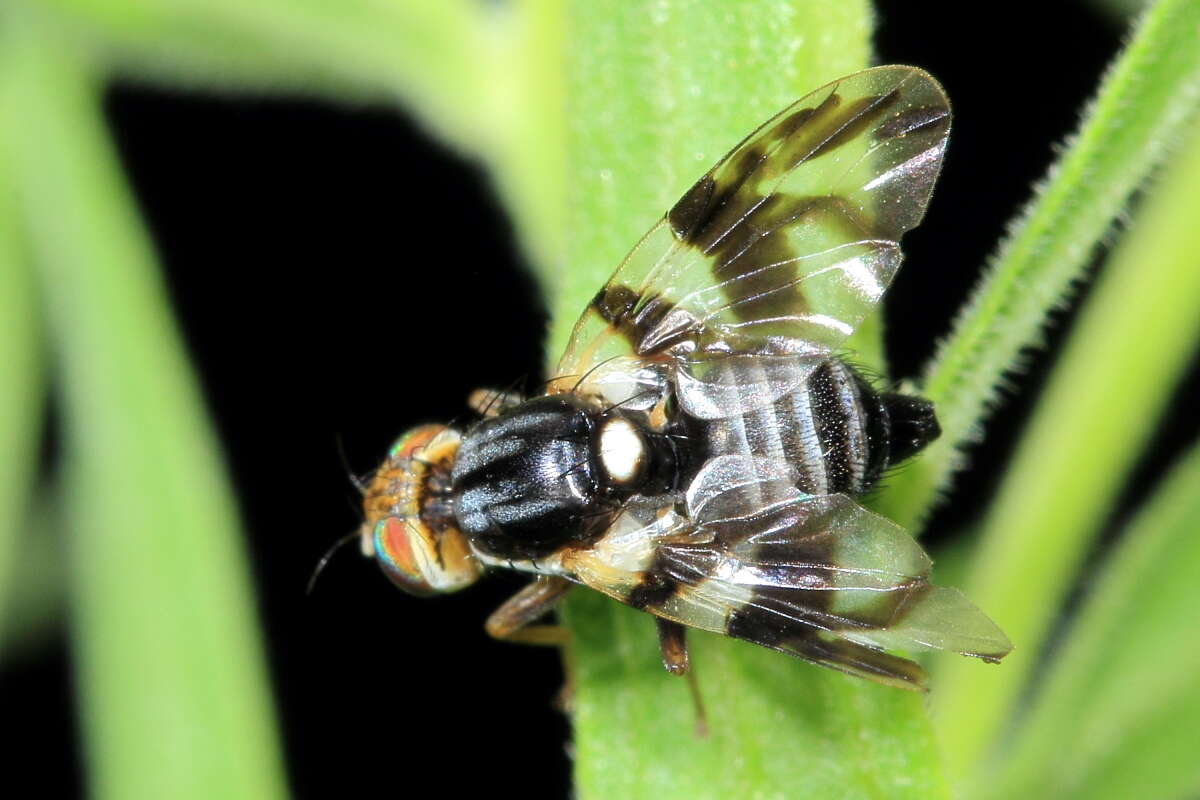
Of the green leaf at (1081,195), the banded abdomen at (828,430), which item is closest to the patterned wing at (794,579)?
the banded abdomen at (828,430)

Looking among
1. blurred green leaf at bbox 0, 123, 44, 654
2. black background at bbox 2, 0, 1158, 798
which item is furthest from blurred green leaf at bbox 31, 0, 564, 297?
Result: black background at bbox 2, 0, 1158, 798

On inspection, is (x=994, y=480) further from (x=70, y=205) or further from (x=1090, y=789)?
(x=70, y=205)

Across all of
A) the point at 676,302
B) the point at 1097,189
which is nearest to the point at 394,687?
the point at 676,302

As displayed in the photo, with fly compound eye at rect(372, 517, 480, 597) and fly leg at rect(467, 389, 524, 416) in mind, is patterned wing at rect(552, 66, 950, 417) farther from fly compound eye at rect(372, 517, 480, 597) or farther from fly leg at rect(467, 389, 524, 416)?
fly compound eye at rect(372, 517, 480, 597)

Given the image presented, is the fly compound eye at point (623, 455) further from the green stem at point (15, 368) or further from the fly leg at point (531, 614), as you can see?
the green stem at point (15, 368)

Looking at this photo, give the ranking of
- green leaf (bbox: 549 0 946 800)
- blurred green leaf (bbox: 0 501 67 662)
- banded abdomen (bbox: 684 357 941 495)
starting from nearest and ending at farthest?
green leaf (bbox: 549 0 946 800), banded abdomen (bbox: 684 357 941 495), blurred green leaf (bbox: 0 501 67 662)
